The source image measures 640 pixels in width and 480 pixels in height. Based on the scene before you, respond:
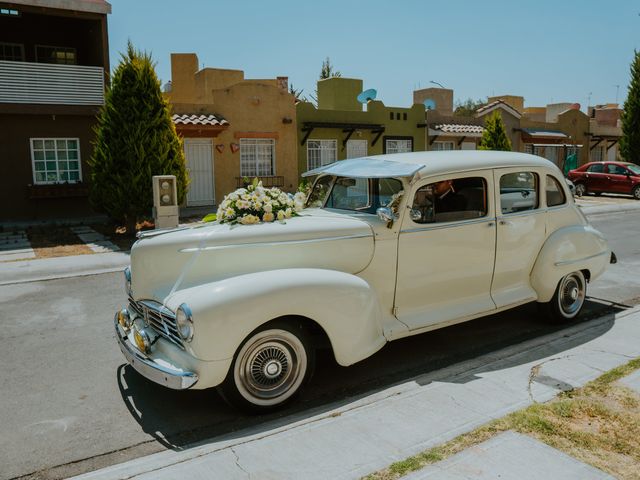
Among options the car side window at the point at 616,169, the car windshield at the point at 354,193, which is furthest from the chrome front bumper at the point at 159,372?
the car side window at the point at 616,169

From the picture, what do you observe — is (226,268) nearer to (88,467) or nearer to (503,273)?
(88,467)

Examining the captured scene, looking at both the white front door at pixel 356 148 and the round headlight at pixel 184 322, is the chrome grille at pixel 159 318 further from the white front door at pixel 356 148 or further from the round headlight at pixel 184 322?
the white front door at pixel 356 148

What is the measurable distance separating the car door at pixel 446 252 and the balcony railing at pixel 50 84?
1412cm

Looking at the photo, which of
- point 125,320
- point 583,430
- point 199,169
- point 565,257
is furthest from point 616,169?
point 125,320

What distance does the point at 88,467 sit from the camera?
349cm

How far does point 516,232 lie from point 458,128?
20808 millimetres

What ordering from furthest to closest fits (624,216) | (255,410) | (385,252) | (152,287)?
(624,216) < (385,252) < (152,287) < (255,410)

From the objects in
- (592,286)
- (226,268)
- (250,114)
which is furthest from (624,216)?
(226,268)

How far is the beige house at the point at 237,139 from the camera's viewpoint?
60.3 feet

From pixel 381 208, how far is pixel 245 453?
7.60ft

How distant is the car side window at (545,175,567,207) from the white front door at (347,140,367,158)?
1630 cm

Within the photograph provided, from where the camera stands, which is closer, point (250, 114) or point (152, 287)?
point (152, 287)

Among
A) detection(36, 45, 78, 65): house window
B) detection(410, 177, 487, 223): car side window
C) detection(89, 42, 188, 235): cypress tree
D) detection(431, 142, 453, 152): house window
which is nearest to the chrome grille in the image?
detection(410, 177, 487, 223): car side window

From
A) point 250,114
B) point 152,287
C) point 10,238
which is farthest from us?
point 250,114
